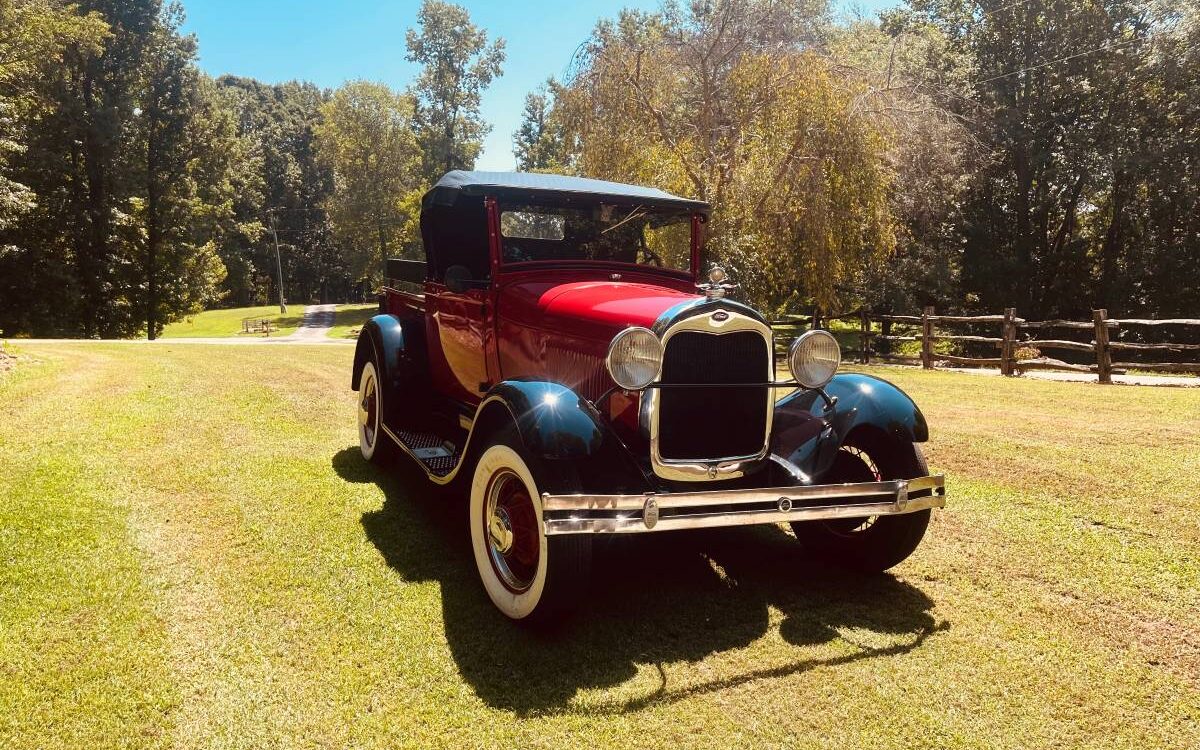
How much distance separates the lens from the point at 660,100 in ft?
52.1

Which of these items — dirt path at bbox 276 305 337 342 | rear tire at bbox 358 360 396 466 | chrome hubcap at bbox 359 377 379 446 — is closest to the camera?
rear tire at bbox 358 360 396 466

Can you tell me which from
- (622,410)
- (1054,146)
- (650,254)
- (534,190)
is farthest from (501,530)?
(1054,146)

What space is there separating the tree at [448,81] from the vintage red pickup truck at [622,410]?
39.9 meters

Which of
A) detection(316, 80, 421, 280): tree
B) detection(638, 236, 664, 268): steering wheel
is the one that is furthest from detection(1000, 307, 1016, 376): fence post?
detection(316, 80, 421, 280): tree

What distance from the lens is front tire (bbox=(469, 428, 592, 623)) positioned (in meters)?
2.94

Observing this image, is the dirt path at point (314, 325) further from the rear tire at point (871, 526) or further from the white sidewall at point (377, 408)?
the rear tire at point (871, 526)

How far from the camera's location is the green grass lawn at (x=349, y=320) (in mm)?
35463

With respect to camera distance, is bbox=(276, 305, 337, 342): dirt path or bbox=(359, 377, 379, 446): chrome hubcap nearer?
bbox=(359, 377, 379, 446): chrome hubcap

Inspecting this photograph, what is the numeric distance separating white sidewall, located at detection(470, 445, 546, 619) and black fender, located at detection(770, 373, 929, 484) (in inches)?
56.6

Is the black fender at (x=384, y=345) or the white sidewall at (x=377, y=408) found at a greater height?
the black fender at (x=384, y=345)

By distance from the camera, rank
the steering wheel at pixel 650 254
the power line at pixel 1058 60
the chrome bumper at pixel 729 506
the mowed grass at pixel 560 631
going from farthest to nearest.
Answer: the power line at pixel 1058 60, the steering wheel at pixel 650 254, the chrome bumper at pixel 729 506, the mowed grass at pixel 560 631

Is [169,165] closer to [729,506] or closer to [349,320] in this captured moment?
[349,320]

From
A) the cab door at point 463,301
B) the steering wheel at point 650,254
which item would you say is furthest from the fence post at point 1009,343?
the cab door at point 463,301

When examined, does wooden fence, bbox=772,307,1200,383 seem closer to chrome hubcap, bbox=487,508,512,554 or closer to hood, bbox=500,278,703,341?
hood, bbox=500,278,703,341
